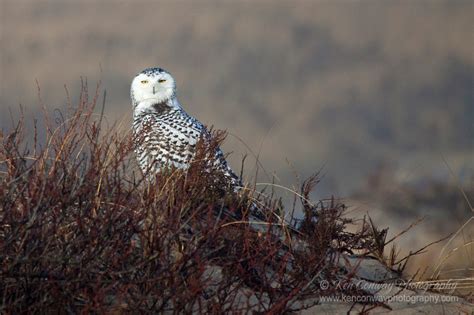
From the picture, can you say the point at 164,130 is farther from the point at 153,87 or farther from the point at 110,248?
the point at 110,248

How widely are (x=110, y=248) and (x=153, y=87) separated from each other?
2.91 metres

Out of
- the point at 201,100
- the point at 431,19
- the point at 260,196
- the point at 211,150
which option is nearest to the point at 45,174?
the point at 211,150

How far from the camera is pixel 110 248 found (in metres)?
4.17

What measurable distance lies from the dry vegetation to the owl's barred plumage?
82 cm

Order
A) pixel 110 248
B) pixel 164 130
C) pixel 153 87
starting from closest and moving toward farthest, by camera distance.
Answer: pixel 110 248
pixel 164 130
pixel 153 87

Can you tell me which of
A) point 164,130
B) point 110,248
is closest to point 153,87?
point 164,130

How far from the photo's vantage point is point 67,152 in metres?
4.64

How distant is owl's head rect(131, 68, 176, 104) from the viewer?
6.95 metres

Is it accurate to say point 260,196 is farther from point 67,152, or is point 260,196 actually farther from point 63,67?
point 63,67

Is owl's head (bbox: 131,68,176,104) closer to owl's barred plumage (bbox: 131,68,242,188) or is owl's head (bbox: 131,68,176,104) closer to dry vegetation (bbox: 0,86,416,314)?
owl's barred plumage (bbox: 131,68,242,188)

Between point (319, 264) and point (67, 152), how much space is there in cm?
127

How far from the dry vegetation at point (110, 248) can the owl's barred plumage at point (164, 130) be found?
82 cm

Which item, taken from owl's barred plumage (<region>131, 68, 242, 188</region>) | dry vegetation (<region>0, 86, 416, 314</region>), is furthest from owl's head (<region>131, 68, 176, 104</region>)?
dry vegetation (<region>0, 86, 416, 314</region>)

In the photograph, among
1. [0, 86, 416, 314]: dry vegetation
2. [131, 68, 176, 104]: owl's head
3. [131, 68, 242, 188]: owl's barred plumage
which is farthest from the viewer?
[131, 68, 176, 104]: owl's head
